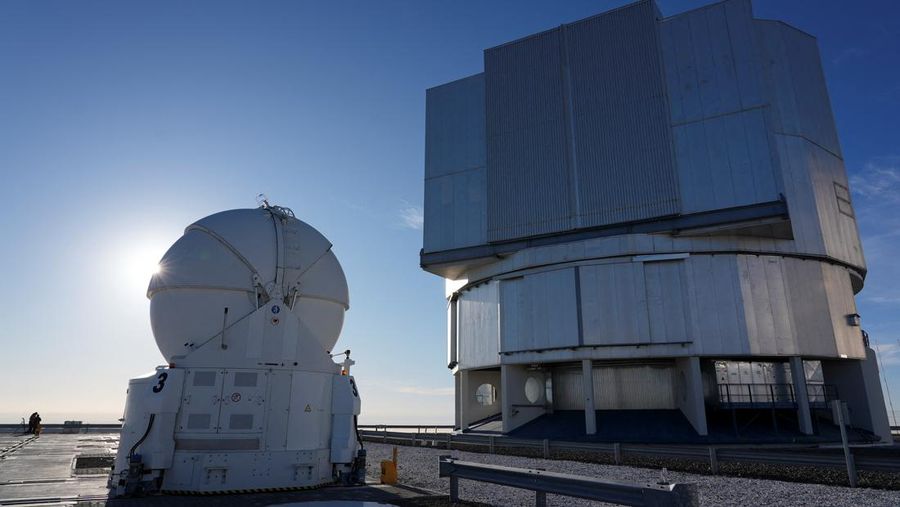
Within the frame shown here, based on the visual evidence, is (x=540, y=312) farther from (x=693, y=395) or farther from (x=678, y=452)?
(x=678, y=452)

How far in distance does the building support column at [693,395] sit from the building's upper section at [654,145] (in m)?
6.19

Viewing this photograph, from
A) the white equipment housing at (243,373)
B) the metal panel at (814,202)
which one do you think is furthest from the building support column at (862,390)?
the white equipment housing at (243,373)

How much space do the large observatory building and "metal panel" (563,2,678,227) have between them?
97 mm

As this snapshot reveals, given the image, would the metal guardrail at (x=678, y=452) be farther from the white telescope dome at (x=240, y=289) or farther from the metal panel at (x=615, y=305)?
the white telescope dome at (x=240, y=289)

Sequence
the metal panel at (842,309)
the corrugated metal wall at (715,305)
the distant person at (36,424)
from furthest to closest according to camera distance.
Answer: the distant person at (36,424) → the metal panel at (842,309) → the corrugated metal wall at (715,305)

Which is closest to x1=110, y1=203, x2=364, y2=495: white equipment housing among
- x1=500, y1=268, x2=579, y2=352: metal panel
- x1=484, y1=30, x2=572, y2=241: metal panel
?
x1=500, y1=268, x2=579, y2=352: metal panel

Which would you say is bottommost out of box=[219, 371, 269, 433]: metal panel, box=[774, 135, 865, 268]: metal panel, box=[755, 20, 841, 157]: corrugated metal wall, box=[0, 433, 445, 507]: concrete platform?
box=[0, 433, 445, 507]: concrete platform

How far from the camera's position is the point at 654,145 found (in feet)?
97.2

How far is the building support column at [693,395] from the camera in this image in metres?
26.3

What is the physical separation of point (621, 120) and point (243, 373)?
83.4ft

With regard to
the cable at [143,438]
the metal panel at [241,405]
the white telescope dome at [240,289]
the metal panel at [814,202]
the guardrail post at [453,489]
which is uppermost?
the metal panel at [814,202]

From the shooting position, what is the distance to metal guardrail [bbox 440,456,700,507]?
270 inches

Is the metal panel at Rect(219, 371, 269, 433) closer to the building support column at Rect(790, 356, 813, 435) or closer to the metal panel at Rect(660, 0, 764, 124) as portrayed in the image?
the building support column at Rect(790, 356, 813, 435)

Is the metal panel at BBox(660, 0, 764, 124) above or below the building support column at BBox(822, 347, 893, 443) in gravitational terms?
above
